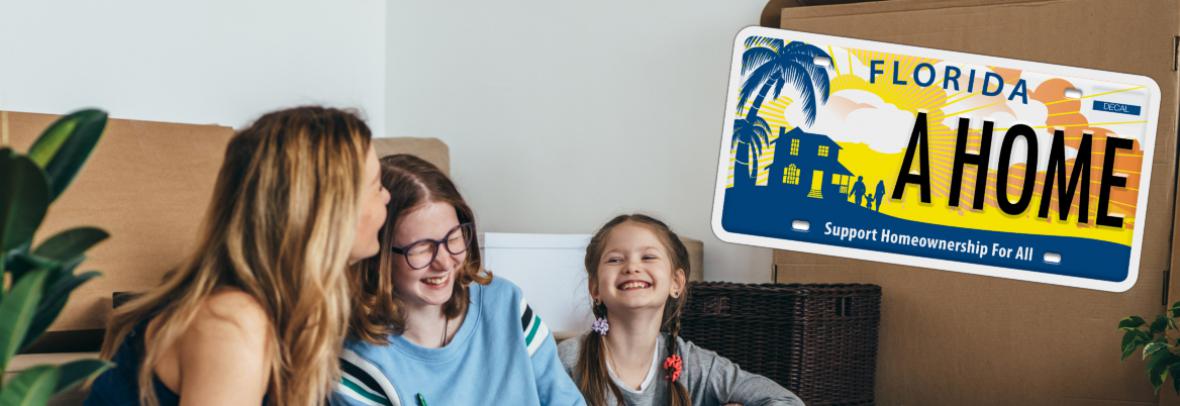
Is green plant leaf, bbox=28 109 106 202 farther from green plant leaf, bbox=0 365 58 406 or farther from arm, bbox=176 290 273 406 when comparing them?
arm, bbox=176 290 273 406

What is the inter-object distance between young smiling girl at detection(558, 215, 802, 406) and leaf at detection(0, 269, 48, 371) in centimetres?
105

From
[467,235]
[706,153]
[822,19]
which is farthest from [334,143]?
[706,153]

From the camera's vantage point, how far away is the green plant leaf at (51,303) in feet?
2.25

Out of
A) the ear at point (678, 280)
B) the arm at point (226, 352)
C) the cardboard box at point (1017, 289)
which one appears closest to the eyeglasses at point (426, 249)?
the arm at point (226, 352)

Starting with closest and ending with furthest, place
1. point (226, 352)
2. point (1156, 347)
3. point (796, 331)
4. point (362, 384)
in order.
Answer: point (226, 352) → point (362, 384) → point (1156, 347) → point (796, 331)

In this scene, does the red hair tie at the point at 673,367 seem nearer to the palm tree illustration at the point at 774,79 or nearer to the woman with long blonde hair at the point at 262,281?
the palm tree illustration at the point at 774,79

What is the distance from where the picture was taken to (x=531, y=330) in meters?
1.40

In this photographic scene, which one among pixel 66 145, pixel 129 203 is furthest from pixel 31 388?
pixel 129 203

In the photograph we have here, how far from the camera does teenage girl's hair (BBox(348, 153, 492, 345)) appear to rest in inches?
49.2

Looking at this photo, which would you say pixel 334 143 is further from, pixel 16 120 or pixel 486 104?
pixel 486 104

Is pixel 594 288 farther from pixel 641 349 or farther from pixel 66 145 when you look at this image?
pixel 66 145

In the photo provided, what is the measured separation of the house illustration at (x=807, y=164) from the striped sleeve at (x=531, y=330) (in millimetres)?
750

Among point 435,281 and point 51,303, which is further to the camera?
point 435,281

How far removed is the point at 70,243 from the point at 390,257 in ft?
1.92
